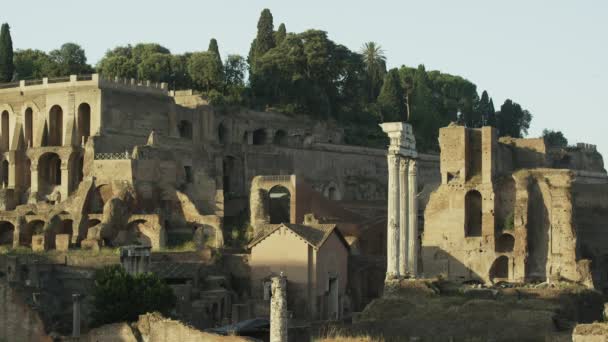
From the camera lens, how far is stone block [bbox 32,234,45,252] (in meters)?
63.8

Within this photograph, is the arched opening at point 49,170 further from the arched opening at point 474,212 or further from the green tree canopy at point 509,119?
the green tree canopy at point 509,119

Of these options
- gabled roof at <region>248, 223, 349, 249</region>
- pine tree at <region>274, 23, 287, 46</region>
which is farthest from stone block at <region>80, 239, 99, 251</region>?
pine tree at <region>274, 23, 287, 46</region>

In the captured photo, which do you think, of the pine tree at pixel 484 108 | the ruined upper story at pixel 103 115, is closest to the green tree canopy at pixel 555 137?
the pine tree at pixel 484 108

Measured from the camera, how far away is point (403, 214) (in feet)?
173

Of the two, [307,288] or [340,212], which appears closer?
[307,288]

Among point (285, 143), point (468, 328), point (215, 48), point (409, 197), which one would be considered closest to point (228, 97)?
point (285, 143)

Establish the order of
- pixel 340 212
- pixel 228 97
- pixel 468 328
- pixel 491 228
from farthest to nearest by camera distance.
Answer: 1. pixel 228 97
2. pixel 340 212
3. pixel 491 228
4. pixel 468 328

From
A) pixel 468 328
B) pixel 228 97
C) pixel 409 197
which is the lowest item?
pixel 468 328

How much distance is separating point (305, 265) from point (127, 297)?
31.5ft

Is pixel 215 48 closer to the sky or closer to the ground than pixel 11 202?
closer to the sky

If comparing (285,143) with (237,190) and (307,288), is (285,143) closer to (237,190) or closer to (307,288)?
(237,190)

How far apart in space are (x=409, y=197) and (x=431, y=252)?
11.4 meters

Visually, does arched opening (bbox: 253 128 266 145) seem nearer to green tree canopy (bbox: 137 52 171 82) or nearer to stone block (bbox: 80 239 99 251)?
green tree canopy (bbox: 137 52 171 82)

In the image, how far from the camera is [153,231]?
6462cm
